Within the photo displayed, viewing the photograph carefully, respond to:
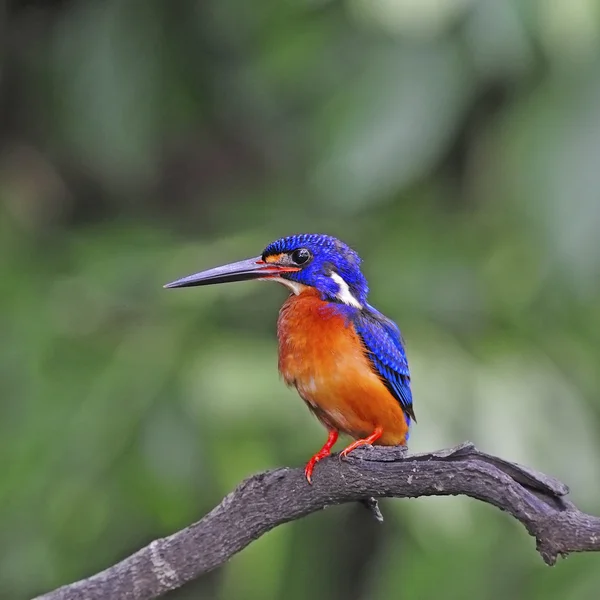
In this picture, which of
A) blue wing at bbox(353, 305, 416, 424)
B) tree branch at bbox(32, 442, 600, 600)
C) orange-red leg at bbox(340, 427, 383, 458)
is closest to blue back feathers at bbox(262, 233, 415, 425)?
blue wing at bbox(353, 305, 416, 424)

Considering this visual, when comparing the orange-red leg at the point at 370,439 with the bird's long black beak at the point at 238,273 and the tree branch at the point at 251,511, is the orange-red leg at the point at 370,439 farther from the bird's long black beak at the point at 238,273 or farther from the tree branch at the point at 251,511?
the bird's long black beak at the point at 238,273

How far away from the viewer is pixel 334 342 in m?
2.60

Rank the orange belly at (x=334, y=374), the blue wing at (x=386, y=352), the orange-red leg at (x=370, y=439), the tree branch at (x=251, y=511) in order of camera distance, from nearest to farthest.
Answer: the tree branch at (x=251, y=511) → the orange-red leg at (x=370, y=439) → the orange belly at (x=334, y=374) → the blue wing at (x=386, y=352)

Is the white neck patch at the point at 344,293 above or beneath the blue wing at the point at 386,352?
above

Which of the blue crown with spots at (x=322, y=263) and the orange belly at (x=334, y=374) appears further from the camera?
the blue crown with spots at (x=322, y=263)

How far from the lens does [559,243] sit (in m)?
3.51

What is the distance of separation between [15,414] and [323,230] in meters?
1.36

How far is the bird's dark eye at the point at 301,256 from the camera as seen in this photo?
2.73m

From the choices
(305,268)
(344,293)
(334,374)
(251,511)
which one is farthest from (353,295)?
(251,511)

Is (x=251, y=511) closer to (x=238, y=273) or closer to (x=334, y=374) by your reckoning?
(x=334, y=374)

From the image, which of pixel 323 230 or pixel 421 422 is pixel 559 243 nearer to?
pixel 421 422

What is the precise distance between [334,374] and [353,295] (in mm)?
313

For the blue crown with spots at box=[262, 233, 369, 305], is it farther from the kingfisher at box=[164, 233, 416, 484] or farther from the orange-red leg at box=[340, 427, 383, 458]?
the orange-red leg at box=[340, 427, 383, 458]

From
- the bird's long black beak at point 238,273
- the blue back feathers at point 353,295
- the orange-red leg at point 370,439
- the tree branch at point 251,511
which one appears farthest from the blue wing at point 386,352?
the tree branch at point 251,511
